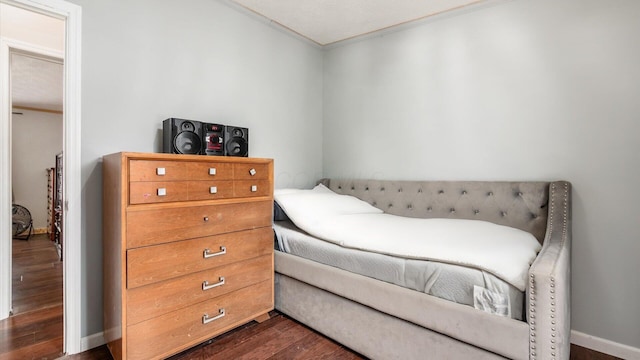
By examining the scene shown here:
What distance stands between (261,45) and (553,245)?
98.5 inches

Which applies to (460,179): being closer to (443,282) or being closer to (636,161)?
(636,161)

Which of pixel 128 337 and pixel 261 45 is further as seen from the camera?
pixel 261 45

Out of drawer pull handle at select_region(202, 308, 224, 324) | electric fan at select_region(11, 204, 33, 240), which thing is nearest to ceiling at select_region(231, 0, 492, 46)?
drawer pull handle at select_region(202, 308, 224, 324)

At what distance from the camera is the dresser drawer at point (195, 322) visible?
1.36 m

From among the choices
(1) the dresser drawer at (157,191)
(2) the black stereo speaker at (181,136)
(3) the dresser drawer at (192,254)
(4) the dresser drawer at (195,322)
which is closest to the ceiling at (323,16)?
(2) the black stereo speaker at (181,136)

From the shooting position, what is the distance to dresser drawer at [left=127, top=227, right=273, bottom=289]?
53.2 inches

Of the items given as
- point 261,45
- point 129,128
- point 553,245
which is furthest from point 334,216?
point 261,45

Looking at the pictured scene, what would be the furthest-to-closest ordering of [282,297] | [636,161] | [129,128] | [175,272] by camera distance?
[282,297] < [129,128] < [636,161] < [175,272]

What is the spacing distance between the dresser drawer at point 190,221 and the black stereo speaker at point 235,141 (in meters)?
0.43

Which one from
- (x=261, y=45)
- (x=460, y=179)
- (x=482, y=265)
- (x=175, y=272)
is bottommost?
(x=175, y=272)

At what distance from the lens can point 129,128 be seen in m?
1.76

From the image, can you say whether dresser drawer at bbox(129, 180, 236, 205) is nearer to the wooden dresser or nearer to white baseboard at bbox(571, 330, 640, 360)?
the wooden dresser

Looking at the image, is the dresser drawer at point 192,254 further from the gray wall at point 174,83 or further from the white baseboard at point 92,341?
the white baseboard at point 92,341

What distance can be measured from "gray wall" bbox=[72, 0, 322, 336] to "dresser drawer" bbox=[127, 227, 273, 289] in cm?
53
